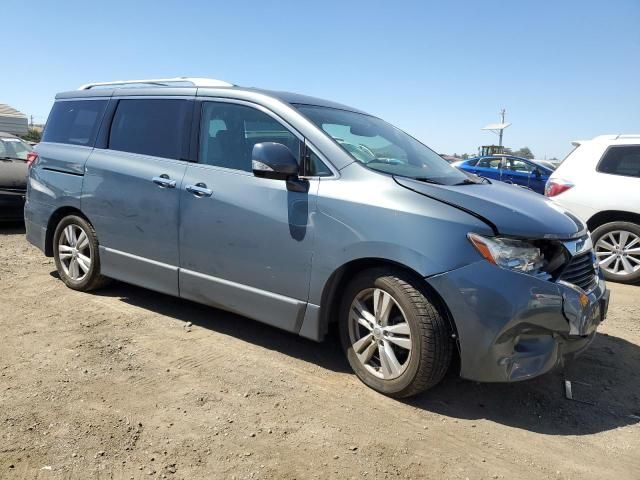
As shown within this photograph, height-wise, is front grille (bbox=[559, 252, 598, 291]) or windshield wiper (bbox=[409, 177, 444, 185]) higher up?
windshield wiper (bbox=[409, 177, 444, 185])

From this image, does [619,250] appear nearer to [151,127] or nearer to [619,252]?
[619,252]

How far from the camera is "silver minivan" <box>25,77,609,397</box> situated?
9.55 feet

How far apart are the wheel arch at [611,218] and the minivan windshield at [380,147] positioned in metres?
3.38

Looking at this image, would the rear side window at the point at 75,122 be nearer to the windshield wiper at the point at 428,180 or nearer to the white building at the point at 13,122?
the windshield wiper at the point at 428,180

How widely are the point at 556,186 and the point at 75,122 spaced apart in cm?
582

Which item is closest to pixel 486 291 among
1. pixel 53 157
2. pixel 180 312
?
pixel 180 312

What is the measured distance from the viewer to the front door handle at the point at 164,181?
159 inches

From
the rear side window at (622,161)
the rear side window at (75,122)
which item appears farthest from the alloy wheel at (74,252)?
the rear side window at (622,161)

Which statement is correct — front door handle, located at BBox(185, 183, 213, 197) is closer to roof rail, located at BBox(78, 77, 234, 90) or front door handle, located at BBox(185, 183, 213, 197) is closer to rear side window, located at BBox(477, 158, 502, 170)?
roof rail, located at BBox(78, 77, 234, 90)

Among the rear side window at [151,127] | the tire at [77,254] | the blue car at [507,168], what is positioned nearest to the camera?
the rear side window at [151,127]

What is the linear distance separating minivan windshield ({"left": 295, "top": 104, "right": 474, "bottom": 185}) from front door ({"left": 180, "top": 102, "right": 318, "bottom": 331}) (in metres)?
0.33

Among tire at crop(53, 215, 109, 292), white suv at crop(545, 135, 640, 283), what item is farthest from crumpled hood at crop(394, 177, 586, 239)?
white suv at crop(545, 135, 640, 283)

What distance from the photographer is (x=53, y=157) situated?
16.4 ft

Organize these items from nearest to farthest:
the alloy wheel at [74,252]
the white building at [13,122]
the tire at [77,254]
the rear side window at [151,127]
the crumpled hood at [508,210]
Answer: the crumpled hood at [508,210] → the rear side window at [151,127] → the tire at [77,254] → the alloy wheel at [74,252] → the white building at [13,122]
